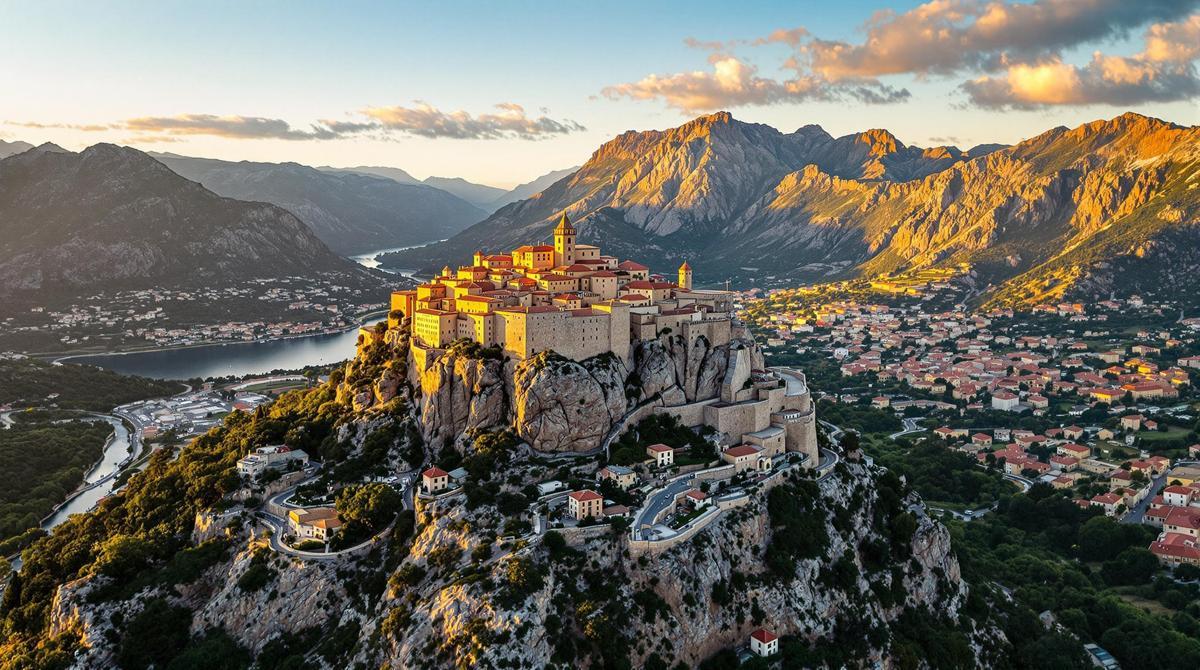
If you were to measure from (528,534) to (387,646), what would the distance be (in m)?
9.42

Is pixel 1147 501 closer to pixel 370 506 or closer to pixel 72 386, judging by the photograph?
pixel 370 506

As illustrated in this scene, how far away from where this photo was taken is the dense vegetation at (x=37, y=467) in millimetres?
76312

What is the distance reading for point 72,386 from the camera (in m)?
126

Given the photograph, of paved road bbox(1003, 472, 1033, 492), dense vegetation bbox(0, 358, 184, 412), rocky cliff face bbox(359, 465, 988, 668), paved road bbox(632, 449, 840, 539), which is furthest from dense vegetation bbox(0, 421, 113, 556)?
paved road bbox(1003, 472, 1033, 492)

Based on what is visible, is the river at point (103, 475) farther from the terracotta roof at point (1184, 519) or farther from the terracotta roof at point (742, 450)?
the terracotta roof at point (1184, 519)

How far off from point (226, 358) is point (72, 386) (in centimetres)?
4281

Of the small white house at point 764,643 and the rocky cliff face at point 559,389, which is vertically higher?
the rocky cliff face at point 559,389

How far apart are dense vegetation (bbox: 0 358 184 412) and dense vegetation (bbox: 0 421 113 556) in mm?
A: 14962

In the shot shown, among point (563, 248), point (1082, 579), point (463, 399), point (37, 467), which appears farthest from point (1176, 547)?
point (37, 467)

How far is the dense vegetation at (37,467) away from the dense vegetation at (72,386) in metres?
15.0

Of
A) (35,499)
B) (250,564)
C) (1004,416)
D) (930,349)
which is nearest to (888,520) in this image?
(250,564)

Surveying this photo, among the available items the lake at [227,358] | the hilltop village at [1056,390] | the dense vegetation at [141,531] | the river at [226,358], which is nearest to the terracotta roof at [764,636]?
the dense vegetation at [141,531]

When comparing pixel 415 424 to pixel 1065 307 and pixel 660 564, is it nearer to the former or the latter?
pixel 660 564

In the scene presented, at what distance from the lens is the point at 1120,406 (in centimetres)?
12325
